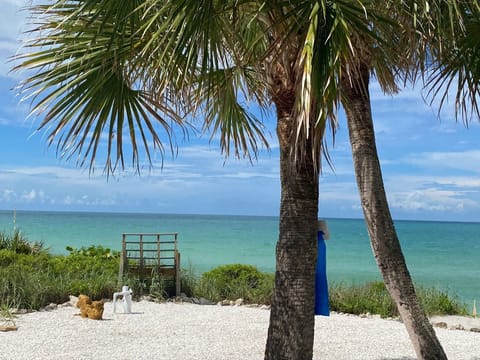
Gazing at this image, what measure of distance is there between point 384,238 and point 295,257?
1172 mm

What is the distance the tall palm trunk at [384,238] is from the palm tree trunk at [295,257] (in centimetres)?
97

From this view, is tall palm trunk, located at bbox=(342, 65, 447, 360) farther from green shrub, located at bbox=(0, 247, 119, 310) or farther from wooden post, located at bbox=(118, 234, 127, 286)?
wooden post, located at bbox=(118, 234, 127, 286)

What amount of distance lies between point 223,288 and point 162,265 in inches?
42.7

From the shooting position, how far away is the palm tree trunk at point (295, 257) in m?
4.55

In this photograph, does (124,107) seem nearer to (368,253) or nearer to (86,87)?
(86,87)

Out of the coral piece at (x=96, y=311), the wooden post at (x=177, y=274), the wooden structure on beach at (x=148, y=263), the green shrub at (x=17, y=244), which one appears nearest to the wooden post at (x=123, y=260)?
the wooden structure on beach at (x=148, y=263)

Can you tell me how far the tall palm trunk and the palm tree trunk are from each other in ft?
3.17

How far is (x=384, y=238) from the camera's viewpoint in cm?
538

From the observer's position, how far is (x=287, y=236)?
15.0 feet

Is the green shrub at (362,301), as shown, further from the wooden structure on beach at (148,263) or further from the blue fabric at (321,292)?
A: the blue fabric at (321,292)

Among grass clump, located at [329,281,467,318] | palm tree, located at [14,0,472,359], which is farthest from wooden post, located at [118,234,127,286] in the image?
palm tree, located at [14,0,472,359]

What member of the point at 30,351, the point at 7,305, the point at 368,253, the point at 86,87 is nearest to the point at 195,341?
the point at 30,351

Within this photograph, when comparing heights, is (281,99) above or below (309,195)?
above

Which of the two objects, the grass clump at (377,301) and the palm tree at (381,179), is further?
the grass clump at (377,301)
